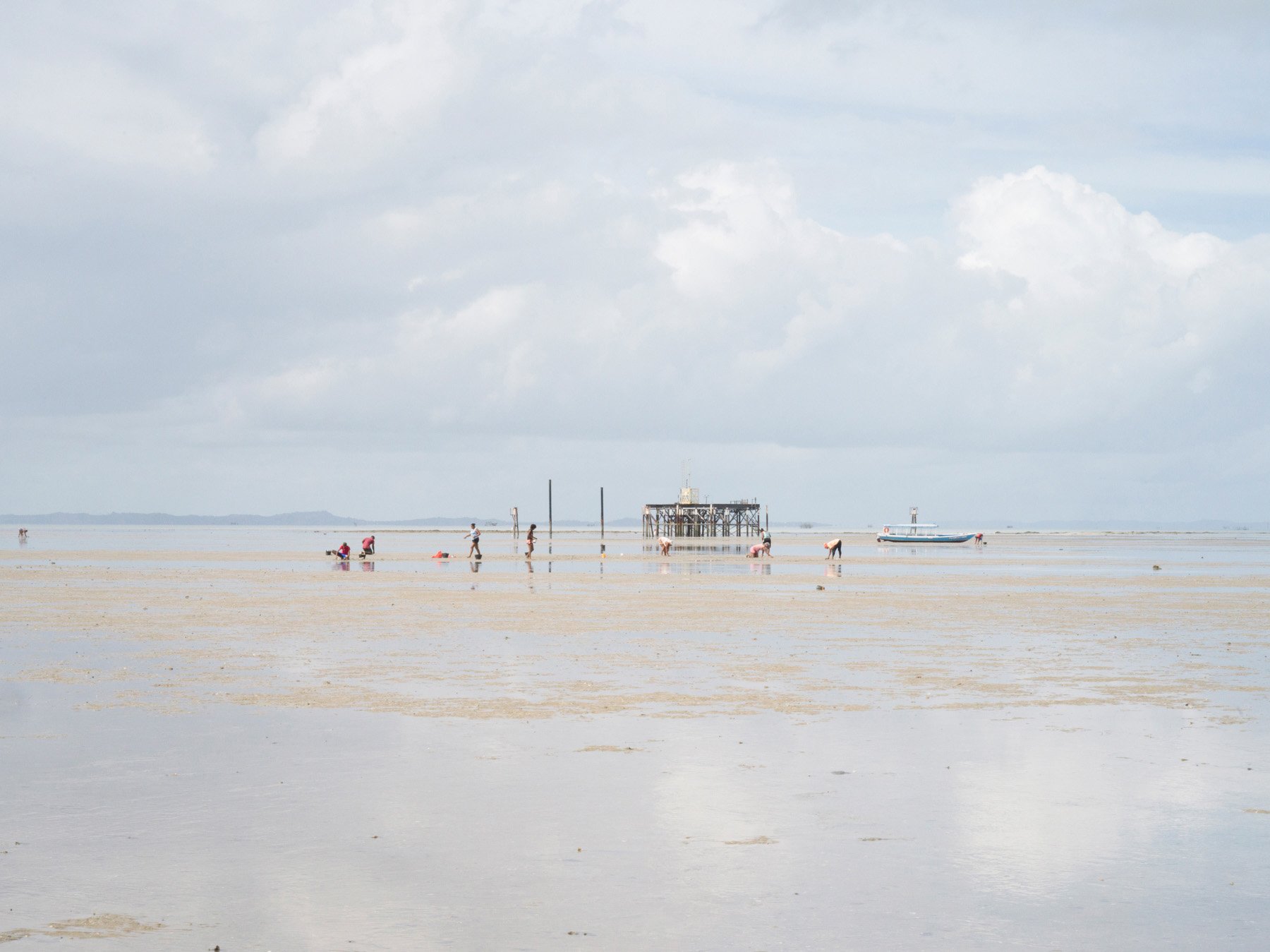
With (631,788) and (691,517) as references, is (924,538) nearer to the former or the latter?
(691,517)

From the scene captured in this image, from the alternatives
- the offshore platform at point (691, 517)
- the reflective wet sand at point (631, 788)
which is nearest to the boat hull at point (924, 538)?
the offshore platform at point (691, 517)

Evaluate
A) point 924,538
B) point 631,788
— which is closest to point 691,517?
point 924,538

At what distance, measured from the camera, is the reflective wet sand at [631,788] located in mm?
8391

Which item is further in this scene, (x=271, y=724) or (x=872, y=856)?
(x=271, y=724)

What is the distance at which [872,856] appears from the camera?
9.77m

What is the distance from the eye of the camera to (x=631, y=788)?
12031 mm

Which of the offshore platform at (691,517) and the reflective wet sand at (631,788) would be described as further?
the offshore platform at (691,517)

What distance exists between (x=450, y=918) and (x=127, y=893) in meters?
2.35

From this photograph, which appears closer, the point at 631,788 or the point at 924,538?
the point at 631,788

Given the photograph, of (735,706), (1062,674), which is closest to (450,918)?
(735,706)

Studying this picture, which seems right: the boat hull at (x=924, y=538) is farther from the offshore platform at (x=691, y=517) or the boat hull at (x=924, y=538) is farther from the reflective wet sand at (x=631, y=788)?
the reflective wet sand at (x=631, y=788)

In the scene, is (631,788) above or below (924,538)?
below

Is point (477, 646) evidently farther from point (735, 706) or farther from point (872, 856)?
point (872, 856)

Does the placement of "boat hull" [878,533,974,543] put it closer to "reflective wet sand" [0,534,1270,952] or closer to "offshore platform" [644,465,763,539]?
"offshore platform" [644,465,763,539]
